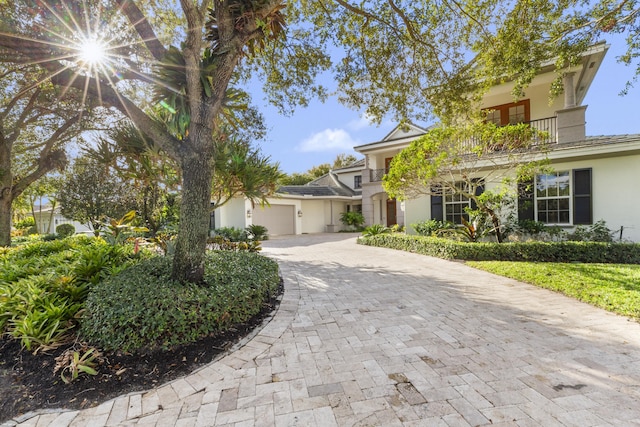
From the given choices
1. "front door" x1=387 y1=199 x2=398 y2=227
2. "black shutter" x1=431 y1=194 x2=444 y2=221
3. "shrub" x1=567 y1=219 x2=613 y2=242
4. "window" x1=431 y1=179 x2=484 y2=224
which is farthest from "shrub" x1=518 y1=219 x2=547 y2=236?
"front door" x1=387 y1=199 x2=398 y2=227

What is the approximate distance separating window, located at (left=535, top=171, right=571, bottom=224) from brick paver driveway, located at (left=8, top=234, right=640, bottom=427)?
6.75 meters

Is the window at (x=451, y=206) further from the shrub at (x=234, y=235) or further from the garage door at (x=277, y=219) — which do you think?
the garage door at (x=277, y=219)

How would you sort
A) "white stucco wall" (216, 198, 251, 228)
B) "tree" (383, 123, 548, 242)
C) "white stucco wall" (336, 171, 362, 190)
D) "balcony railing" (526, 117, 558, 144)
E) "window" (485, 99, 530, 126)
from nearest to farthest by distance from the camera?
"tree" (383, 123, 548, 242) < "balcony railing" (526, 117, 558, 144) < "window" (485, 99, 530, 126) < "white stucco wall" (216, 198, 251, 228) < "white stucco wall" (336, 171, 362, 190)

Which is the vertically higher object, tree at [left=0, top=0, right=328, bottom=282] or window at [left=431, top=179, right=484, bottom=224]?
tree at [left=0, top=0, right=328, bottom=282]

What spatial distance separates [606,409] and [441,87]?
7198 mm

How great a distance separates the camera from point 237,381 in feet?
8.71

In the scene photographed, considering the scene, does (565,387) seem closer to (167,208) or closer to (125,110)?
(125,110)

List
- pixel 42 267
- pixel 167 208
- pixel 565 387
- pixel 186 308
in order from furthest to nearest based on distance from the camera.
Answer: pixel 167 208 < pixel 42 267 < pixel 186 308 < pixel 565 387

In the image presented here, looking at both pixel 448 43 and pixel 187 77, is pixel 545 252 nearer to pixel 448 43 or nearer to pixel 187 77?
pixel 448 43

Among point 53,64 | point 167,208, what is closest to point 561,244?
point 53,64

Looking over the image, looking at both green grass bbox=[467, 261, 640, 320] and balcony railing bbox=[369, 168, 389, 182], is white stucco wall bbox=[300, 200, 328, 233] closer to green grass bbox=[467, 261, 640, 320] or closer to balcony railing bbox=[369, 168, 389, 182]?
balcony railing bbox=[369, 168, 389, 182]

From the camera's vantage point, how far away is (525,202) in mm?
10094

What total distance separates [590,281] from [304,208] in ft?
56.7

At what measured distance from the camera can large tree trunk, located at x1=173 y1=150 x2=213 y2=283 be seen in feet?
13.0
